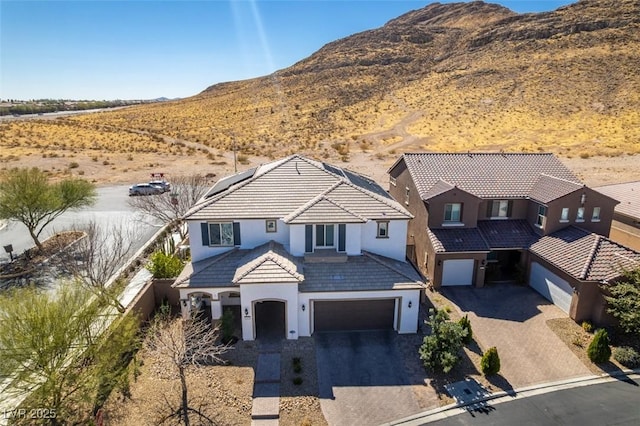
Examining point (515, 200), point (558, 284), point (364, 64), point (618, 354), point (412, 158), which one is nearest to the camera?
point (618, 354)

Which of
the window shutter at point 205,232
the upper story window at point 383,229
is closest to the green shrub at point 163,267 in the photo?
the window shutter at point 205,232

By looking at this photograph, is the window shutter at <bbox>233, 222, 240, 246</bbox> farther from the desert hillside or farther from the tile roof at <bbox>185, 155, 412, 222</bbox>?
the desert hillside

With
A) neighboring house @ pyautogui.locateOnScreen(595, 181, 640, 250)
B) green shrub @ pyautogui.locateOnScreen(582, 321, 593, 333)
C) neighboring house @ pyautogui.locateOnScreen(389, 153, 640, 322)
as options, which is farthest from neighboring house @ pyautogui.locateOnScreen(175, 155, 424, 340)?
neighboring house @ pyautogui.locateOnScreen(595, 181, 640, 250)

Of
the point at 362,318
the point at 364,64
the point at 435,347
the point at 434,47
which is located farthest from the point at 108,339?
the point at 434,47

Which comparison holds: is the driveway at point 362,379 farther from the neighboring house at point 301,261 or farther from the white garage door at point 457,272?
the white garage door at point 457,272

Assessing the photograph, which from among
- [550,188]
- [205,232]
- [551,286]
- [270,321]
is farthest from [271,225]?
[550,188]

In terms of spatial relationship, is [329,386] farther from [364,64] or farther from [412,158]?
[364,64]
